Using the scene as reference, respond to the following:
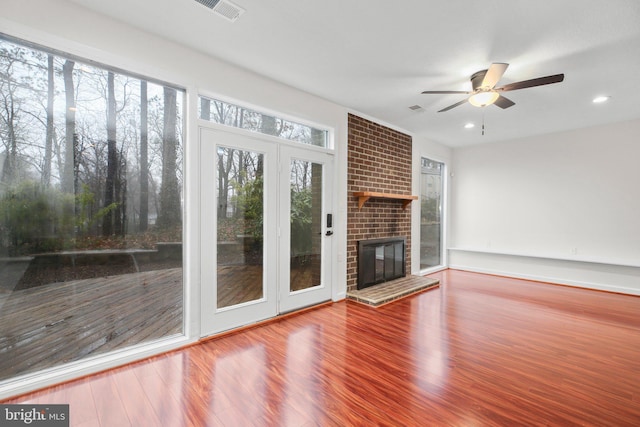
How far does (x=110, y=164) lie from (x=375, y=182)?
3519mm

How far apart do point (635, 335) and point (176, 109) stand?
208 inches

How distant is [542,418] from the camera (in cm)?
172

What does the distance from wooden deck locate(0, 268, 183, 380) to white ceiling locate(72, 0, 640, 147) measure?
219cm

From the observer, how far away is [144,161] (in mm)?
2479

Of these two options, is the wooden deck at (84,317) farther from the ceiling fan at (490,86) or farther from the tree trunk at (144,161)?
the ceiling fan at (490,86)

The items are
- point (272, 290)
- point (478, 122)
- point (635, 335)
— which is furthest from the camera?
point (478, 122)

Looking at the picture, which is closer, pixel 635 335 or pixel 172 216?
pixel 172 216

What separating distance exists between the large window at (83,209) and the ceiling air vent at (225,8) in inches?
35.2

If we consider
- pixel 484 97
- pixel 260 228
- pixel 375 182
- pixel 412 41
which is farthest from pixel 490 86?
pixel 260 228

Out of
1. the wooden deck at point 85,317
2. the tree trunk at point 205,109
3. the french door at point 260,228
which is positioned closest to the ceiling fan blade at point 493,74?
the french door at point 260,228

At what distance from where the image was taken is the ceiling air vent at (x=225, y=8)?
2.00 meters

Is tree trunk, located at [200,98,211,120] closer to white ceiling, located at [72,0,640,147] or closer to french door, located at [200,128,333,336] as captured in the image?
french door, located at [200,128,333,336]

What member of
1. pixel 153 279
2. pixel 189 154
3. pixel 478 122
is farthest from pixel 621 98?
pixel 153 279

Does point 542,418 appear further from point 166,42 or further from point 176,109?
point 166,42
